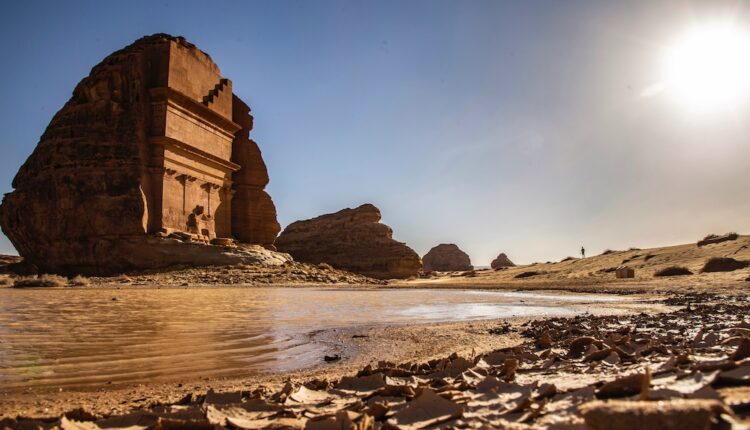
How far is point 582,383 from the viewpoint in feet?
8.18

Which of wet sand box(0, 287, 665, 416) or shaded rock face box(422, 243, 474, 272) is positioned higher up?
shaded rock face box(422, 243, 474, 272)

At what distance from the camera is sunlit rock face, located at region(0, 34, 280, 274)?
20516mm

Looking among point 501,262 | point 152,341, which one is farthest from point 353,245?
point 501,262

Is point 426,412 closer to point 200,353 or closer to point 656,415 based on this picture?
point 656,415

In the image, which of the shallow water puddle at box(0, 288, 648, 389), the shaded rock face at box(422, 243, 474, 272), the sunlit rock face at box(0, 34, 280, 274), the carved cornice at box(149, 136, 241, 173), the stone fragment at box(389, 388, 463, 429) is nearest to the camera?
the stone fragment at box(389, 388, 463, 429)

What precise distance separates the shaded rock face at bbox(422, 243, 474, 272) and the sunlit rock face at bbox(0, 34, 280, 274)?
182 ft

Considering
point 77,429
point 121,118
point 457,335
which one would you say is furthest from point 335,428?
point 121,118

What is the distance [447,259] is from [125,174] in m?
62.3

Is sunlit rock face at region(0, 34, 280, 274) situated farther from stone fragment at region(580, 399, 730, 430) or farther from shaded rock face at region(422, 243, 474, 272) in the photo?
shaded rock face at region(422, 243, 474, 272)

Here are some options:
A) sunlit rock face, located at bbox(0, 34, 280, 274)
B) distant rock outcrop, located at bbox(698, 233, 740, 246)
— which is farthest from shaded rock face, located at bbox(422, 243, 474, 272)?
sunlit rock face, located at bbox(0, 34, 280, 274)

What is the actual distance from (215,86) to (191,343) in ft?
84.5

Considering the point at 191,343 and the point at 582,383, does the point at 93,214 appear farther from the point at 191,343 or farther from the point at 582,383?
the point at 582,383

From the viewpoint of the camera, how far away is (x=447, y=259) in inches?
3068

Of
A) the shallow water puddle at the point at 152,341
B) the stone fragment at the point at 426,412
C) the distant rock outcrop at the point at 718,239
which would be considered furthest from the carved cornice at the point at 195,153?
the distant rock outcrop at the point at 718,239
